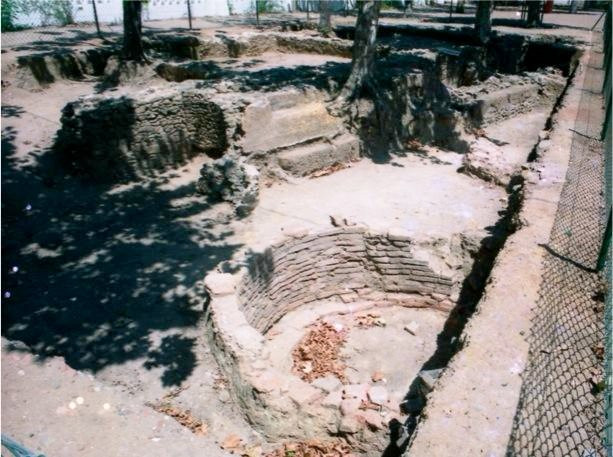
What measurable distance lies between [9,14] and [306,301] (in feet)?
48.1

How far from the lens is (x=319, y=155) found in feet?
34.6

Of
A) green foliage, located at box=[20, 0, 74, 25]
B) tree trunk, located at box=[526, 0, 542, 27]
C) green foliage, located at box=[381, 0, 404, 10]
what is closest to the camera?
green foliage, located at box=[20, 0, 74, 25]

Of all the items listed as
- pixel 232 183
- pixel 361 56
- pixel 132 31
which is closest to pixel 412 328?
pixel 232 183

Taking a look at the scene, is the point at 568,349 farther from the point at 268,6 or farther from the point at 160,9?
the point at 268,6

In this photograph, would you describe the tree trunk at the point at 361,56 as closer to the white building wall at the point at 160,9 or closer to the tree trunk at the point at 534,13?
the white building wall at the point at 160,9

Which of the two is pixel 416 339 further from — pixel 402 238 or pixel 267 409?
pixel 267 409

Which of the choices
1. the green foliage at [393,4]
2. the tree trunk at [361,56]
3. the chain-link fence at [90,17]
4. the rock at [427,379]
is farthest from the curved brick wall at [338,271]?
the green foliage at [393,4]

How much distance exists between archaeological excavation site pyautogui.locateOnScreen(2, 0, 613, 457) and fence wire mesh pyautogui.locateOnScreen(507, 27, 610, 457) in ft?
0.07

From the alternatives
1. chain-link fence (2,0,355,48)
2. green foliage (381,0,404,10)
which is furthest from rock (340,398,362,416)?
green foliage (381,0,404,10)

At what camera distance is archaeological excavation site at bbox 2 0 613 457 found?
13.1 feet

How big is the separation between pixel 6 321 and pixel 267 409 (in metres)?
3.51

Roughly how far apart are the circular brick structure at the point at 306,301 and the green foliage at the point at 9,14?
46.2 ft

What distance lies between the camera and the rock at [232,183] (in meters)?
8.59

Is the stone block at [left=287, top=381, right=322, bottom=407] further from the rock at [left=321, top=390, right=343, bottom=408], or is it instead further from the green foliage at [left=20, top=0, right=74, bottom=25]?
the green foliage at [left=20, top=0, right=74, bottom=25]
